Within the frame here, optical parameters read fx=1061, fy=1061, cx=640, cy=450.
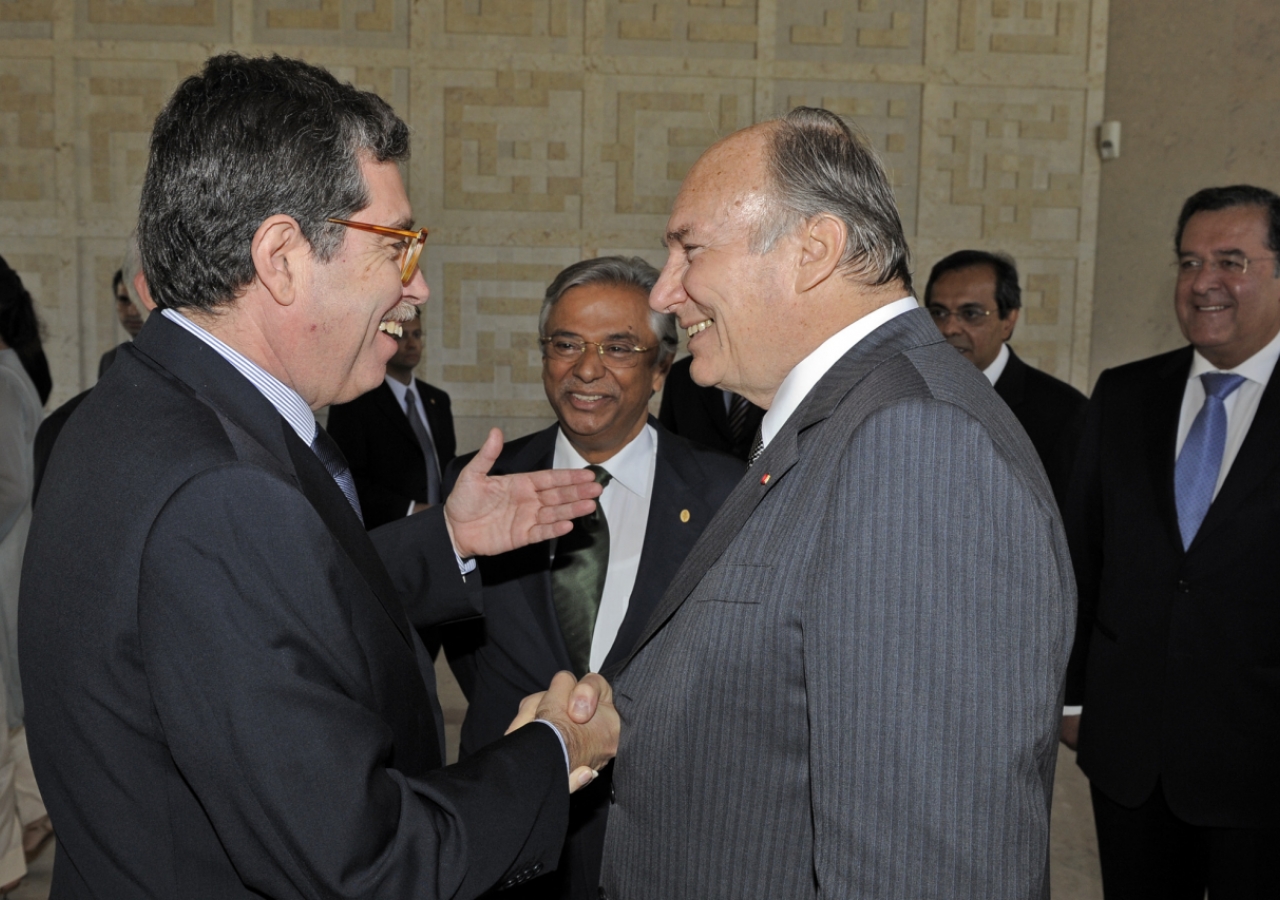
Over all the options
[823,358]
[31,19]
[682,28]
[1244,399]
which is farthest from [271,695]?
[31,19]

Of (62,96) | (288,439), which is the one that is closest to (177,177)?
(288,439)

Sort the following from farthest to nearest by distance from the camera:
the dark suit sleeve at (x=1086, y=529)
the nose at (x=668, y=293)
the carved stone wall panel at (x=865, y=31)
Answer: the carved stone wall panel at (x=865, y=31), the dark suit sleeve at (x=1086, y=529), the nose at (x=668, y=293)

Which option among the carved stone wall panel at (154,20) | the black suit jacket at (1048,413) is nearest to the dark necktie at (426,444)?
the black suit jacket at (1048,413)

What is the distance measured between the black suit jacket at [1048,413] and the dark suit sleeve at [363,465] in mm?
2478

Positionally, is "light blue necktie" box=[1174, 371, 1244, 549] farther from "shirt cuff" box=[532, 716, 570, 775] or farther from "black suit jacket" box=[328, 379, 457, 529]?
"black suit jacket" box=[328, 379, 457, 529]

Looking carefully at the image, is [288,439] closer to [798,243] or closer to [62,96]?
[798,243]

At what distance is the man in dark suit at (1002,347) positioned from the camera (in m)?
4.12

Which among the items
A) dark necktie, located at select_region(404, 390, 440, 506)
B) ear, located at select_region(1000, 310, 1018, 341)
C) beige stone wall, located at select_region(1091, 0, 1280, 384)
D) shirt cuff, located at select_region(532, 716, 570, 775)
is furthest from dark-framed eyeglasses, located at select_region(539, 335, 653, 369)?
beige stone wall, located at select_region(1091, 0, 1280, 384)

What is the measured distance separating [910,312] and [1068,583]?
427 millimetres

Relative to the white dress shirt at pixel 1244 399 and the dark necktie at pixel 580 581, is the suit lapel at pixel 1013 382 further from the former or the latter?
the dark necktie at pixel 580 581

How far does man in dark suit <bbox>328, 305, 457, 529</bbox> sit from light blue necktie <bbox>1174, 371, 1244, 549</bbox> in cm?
277

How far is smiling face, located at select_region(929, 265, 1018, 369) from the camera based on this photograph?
14.5ft

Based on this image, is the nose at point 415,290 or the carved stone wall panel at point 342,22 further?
the carved stone wall panel at point 342,22

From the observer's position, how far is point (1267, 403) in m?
2.59
